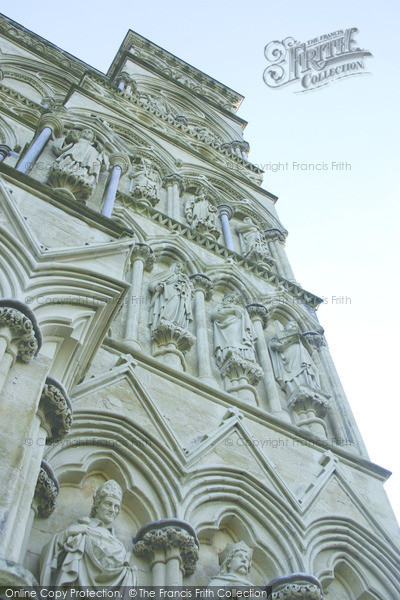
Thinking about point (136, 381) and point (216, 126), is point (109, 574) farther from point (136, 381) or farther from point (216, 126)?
point (216, 126)

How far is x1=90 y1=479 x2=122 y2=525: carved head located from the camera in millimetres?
5246

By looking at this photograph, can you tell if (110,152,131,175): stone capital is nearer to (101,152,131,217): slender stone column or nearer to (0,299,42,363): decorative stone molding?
(101,152,131,217): slender stone column

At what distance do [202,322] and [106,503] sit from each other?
4321 millimetres

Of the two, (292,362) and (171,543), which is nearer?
(171,543)

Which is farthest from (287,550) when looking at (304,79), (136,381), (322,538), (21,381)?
(304,79)

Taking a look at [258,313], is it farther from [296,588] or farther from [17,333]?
[17,333]

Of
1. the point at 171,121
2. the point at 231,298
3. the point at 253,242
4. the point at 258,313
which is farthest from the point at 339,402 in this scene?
the point at 171,121

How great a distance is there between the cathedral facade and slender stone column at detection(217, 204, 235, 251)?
907mm

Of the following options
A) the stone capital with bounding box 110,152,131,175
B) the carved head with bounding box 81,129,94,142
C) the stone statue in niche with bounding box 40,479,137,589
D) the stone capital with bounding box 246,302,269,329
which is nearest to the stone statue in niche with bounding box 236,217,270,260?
the stone capital with bounding box 246,302,269,329

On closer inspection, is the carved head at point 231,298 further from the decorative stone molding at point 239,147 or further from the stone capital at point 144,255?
the decorative stone molding at point 239,147

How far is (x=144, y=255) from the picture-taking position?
10.0 metres

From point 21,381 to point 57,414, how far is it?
46cm

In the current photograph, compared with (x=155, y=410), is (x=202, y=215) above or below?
above

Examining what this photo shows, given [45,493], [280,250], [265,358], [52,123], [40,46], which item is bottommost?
[45,493]
